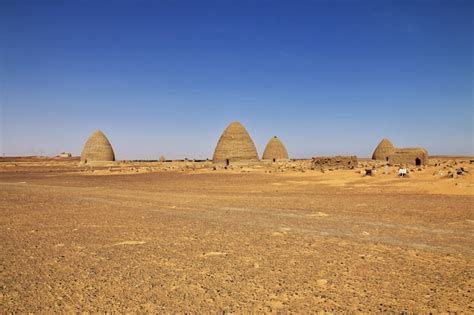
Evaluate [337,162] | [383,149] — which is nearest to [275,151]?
[383,149]

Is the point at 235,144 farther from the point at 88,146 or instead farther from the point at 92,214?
the point at 92,214

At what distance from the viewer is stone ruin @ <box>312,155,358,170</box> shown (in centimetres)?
3288

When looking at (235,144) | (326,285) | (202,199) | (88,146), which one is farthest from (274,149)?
(326,285)

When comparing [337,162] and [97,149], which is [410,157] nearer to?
[337,162]

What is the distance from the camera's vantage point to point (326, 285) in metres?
4.39

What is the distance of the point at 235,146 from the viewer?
40.6m

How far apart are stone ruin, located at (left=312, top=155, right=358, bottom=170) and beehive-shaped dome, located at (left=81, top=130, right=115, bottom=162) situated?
3400cm

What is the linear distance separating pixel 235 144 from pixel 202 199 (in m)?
27.5

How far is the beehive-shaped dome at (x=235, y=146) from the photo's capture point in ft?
133

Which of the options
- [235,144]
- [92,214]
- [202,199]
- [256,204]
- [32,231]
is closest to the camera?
[32,231]

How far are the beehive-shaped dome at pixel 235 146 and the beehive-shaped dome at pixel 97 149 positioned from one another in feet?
70.4

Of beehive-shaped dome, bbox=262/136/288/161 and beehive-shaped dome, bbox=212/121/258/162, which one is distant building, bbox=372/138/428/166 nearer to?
beehive-shaped dome, bbox=212/121/258/162

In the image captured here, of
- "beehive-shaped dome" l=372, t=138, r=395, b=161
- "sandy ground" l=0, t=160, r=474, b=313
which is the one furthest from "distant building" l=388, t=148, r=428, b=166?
"sandy ground" l=0, t=160, r=474, b=313

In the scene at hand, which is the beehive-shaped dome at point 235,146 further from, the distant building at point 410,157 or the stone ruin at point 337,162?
the distant building at point 410,157
